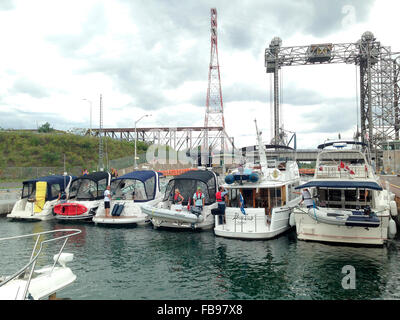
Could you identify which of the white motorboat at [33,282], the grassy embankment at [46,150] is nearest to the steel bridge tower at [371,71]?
the grassy embankment at [46,150]

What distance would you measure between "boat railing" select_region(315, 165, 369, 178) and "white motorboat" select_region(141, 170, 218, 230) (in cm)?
562

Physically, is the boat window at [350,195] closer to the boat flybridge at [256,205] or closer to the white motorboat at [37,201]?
the boat flybridge at [256,205]

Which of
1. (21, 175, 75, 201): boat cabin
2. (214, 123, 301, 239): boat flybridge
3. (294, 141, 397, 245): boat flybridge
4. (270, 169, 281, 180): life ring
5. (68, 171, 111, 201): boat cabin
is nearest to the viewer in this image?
(294, 141, 397, 245): boat flybridge

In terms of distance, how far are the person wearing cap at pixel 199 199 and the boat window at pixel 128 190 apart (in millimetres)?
3956

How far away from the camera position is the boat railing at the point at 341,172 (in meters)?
14.6

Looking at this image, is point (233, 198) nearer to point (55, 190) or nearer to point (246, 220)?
point (246, 220)

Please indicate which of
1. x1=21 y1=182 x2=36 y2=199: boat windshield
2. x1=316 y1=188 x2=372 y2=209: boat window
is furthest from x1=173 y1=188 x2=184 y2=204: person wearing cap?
x1=21 y1=182 x2=36 y2=199: boat windshield

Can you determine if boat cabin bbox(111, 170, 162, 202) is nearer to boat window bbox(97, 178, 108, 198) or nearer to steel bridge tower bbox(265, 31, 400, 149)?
boat window bbox(97, 178, 108, 198)

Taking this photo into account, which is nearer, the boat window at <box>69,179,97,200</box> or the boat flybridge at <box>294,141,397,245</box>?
the boat flybridge at <box>294,141,397,245</box>

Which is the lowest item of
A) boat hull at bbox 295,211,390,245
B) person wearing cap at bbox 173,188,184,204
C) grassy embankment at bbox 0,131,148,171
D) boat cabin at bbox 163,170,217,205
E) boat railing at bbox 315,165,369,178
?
boat hull at bbox 295,211,390,245

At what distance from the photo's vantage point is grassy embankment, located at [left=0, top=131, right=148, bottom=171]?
151ft

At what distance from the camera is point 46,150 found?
49.8 m

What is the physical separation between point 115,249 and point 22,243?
14.1 ft

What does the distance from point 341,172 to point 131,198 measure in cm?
1205
